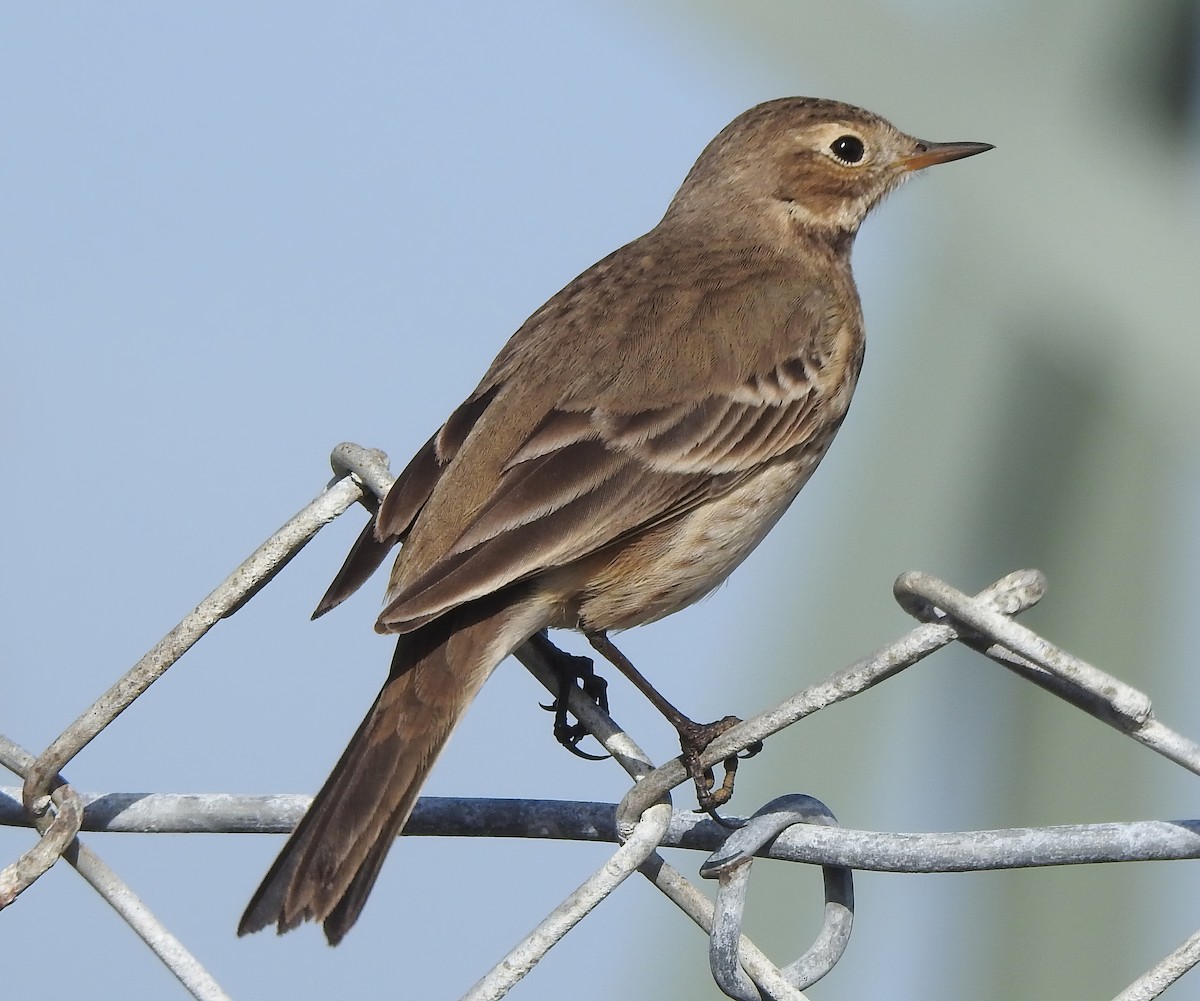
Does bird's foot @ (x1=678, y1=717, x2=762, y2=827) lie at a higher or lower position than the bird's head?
lower

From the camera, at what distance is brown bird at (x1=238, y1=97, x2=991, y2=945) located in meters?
2.99

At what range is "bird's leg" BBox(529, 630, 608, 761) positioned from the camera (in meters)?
4.19

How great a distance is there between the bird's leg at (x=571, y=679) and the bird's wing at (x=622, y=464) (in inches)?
19.3

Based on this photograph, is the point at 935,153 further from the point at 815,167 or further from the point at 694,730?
the point at 694,730

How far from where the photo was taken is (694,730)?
147 inches

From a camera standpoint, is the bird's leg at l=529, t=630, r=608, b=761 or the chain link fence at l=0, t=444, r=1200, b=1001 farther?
the bird's leg at l=529, t=630, r=608, b=761

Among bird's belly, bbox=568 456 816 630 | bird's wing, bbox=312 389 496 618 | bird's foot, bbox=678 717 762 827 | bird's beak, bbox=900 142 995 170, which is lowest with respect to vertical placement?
bird's foot, bbox=678 717 762 827

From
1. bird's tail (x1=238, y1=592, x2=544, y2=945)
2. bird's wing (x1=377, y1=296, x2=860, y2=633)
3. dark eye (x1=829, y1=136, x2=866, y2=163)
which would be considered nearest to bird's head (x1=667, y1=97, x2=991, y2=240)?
dark eye (x1=829, y1=136, x2=866, y2=163)

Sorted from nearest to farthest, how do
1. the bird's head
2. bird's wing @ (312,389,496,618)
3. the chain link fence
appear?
1. the chain link fence
2. bird's wing @ (312,389,496,618)
3. the bird's head

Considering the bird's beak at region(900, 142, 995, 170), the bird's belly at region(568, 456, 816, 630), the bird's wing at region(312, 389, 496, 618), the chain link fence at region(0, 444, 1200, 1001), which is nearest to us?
the chain link fence at region(0, 444, 1200, 1001)

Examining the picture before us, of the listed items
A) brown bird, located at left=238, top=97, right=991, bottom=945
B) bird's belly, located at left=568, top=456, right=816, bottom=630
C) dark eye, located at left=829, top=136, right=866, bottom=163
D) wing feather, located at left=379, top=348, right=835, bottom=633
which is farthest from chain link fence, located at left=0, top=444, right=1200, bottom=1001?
dark eye, located at left=829, top=136, right=866, bottom=163

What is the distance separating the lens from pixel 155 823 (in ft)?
7.65

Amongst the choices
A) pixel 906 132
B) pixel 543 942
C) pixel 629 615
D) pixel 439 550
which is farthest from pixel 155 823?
pixel 906 132

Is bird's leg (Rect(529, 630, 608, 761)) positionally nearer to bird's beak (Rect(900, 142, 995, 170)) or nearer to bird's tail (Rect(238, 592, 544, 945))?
bird's tail (Rect(238, 592, 544, 945))
